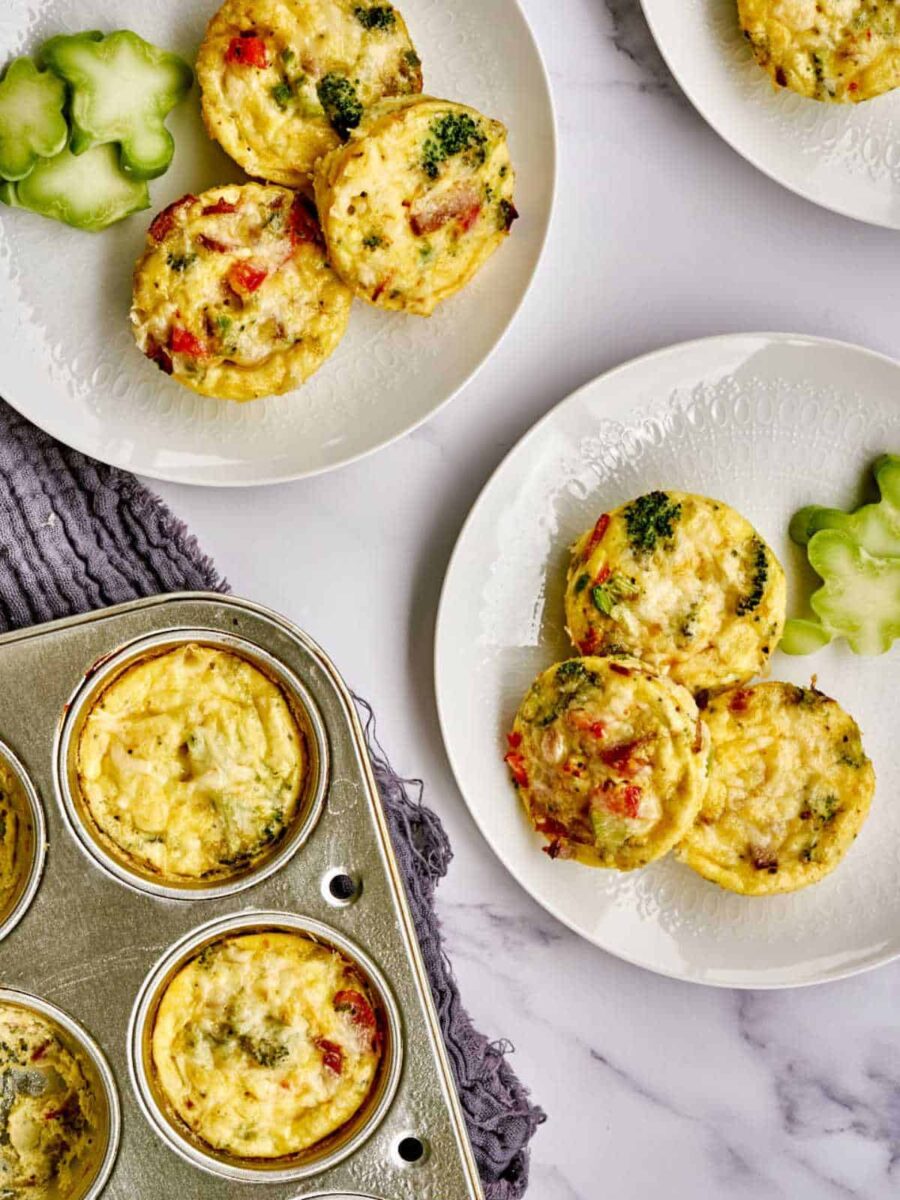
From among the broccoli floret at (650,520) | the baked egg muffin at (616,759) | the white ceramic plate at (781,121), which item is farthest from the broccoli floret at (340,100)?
the baked egg muffin at (616,759)

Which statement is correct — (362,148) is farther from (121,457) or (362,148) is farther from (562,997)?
(562,997)

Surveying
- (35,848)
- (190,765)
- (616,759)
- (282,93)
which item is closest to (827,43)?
(282,93)

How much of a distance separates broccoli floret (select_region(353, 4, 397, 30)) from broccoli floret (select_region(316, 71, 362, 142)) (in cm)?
15

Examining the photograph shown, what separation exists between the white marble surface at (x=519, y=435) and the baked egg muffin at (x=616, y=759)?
0.41m

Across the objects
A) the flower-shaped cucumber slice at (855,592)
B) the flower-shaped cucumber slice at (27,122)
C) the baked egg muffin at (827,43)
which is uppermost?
the baked egg muffin at (827,43)

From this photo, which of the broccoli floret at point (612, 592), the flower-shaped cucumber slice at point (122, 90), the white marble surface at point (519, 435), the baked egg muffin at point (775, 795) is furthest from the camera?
the white marble surface at point (519, 435)

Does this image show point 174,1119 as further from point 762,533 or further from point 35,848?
point 762,533

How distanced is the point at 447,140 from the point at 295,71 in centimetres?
43

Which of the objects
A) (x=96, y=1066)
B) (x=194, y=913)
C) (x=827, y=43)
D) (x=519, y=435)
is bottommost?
(x=96, y=1066)

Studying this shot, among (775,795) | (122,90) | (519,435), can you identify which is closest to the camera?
(122,90)

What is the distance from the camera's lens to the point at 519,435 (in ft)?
11.8

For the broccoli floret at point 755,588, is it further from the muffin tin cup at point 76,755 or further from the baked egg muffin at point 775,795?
the muffin tin cup at point 76,755

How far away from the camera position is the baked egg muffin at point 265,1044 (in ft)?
10.2

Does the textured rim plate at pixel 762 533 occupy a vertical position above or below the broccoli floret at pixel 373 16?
below
